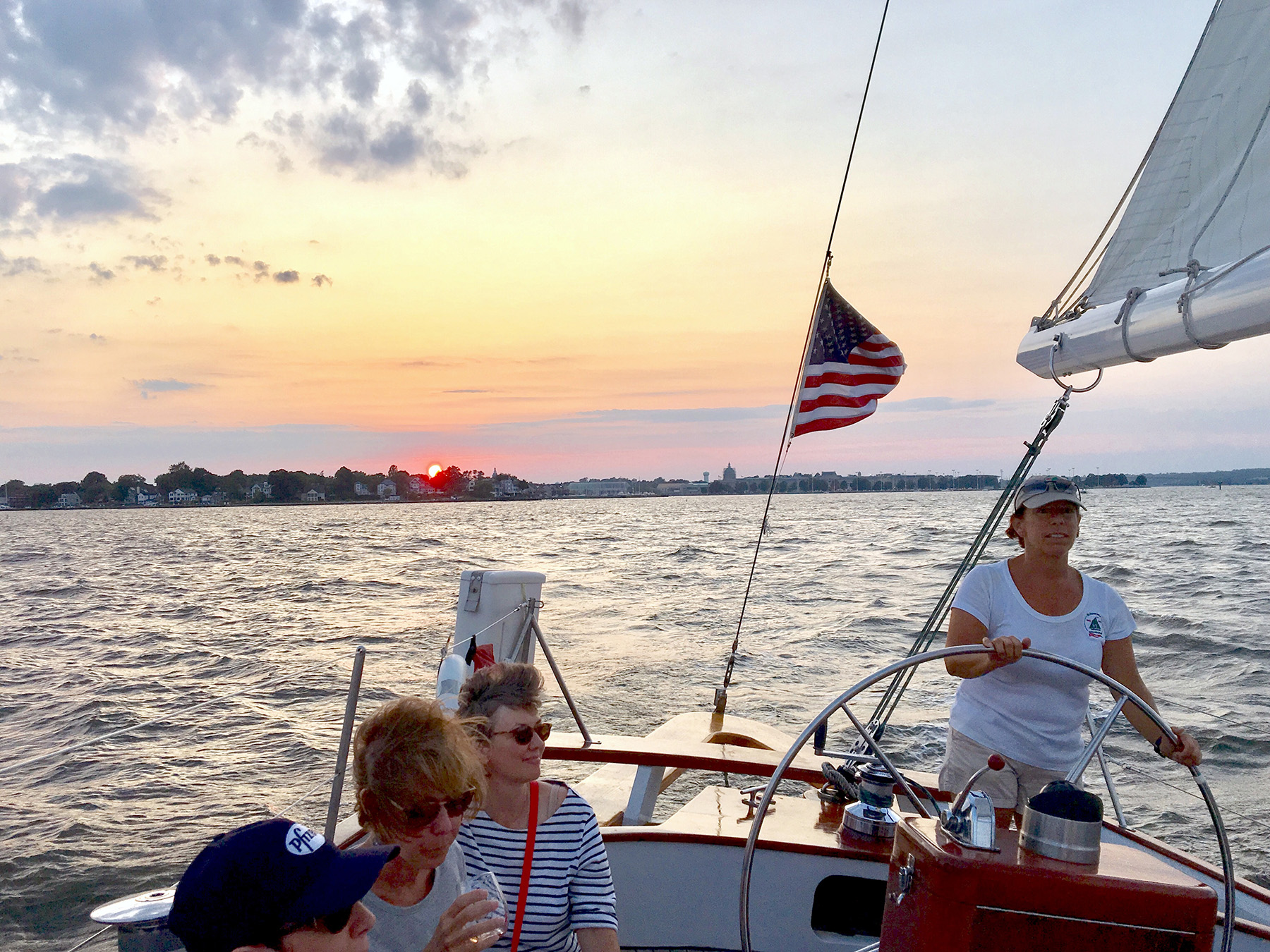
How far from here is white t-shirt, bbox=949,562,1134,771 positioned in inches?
105

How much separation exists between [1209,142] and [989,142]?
1732 mm

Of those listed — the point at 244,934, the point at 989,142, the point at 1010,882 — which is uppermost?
the point at 989,142

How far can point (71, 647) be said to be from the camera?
54.3 feet

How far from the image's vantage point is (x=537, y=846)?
1877 mm

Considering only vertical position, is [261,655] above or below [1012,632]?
below

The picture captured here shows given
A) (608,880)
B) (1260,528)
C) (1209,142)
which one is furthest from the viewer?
(1260,528)

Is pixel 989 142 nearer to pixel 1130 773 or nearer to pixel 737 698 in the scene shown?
pixel 1130 773

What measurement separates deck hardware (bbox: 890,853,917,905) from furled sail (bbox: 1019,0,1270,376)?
1679 millimetres

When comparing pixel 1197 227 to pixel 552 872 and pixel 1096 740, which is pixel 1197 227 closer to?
pixel 1096 740

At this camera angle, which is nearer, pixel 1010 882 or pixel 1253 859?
pixel 1010 882

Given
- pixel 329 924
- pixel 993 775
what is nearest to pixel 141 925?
pixel 329 924

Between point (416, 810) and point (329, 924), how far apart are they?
36cm

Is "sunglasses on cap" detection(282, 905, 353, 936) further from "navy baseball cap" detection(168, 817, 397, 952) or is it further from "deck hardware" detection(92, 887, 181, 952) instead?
"deck hardware" detection(92, 887, 181, 952)

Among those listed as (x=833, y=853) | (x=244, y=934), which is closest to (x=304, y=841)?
(x=244, y=934)
